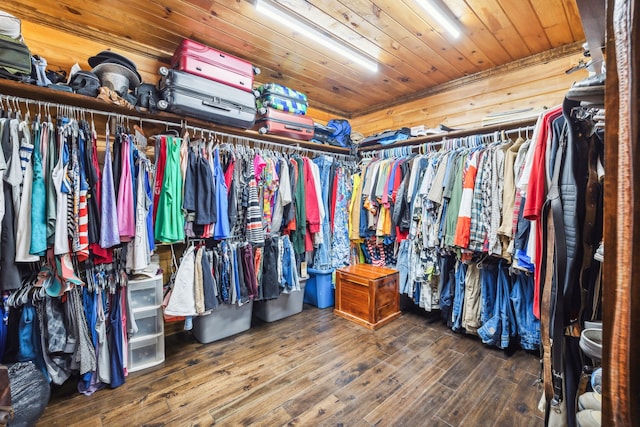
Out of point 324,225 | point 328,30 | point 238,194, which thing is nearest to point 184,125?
point 238,194

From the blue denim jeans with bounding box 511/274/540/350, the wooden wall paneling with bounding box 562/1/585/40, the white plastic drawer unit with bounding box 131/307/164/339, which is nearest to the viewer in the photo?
the wooden wall paneling with bounding box 562/1/585/40

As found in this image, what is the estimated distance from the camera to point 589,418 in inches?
25.2

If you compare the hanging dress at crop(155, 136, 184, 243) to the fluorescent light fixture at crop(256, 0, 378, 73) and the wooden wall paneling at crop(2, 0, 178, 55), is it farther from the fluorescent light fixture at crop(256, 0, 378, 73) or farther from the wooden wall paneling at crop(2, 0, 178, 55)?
the fluorescent light fixture at crop(256, 0, 378, 73)

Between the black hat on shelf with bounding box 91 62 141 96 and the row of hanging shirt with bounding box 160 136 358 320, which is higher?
the black hat on shelf with bounding box 91 62 141 96

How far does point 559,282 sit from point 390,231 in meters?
2.25

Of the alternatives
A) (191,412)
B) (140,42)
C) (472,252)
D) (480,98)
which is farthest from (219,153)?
(480,98)

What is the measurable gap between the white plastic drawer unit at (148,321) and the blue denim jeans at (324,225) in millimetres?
1650

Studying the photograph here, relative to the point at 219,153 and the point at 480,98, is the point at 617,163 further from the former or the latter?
the point at 480,98

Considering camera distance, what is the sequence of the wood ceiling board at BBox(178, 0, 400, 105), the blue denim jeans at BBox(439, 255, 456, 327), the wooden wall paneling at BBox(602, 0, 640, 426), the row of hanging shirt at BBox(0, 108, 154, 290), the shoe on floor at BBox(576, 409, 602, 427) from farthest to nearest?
Answer: 1. the blue denim jeans at BBox(439, 255, 456, 327)
2. the wood ceiling board at BBox(178, 0, 400, 105)
3. the row of hanging shirt at BBox(0, 108, 154, 290)
4. the shoe on floor at BBox(576, 409, 602, 427)
5. the wooden wall paneling at BBox(602, 0, 640, 426)

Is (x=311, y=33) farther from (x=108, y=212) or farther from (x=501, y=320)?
(x=501, y=320)

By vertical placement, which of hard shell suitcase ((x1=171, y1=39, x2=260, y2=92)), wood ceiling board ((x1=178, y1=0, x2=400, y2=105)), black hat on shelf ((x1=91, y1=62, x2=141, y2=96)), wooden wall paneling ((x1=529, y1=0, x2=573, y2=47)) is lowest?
black hat on shelf ((x1=91, y1=62, x2=141, y2=96))

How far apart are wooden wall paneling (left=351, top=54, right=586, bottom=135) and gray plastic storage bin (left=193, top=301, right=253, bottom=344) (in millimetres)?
2970

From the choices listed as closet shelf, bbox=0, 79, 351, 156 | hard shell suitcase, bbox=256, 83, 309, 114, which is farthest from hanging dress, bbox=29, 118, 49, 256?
hard shell suitcase, bbox=256, 83, 309, 114

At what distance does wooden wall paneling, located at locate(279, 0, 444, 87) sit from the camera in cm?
205
